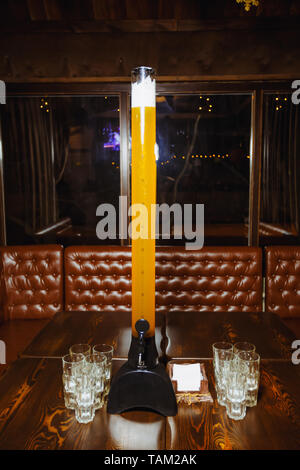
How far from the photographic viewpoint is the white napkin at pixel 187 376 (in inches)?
47.8

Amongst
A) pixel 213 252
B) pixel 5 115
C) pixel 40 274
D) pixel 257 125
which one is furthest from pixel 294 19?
pixel 40 274

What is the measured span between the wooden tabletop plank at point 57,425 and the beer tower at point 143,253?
0.14 feet

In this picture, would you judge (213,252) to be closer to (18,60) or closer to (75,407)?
(75,407)

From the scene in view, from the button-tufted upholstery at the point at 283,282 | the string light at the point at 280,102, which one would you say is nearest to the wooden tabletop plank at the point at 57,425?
the button-tufted upholstery at the point at 283,282

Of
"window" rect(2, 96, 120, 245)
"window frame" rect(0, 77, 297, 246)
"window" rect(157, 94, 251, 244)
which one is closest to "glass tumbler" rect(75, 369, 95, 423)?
"window frame" rect(0, 77, 297, 246)

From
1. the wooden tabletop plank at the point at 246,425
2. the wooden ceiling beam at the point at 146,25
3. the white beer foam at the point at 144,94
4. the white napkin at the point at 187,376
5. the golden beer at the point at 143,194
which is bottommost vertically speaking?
the wooden tabletop plank at the point at 246,425

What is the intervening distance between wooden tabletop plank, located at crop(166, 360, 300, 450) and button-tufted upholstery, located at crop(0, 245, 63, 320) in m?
1.85

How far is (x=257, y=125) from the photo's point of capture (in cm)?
323

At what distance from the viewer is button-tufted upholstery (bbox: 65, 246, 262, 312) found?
9.48 ft

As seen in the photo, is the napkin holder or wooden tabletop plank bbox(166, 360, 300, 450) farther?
the napkin holder

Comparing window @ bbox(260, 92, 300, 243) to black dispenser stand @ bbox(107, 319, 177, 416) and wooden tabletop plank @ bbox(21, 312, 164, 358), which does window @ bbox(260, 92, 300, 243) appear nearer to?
wooden tabletop plank @ bbox(21, 312, 164, 358)

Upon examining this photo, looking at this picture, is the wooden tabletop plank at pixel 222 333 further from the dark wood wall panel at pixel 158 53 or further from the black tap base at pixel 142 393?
the dark wood wall panel at pixel 158 53

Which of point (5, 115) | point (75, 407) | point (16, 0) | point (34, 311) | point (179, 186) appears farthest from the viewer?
point (179, 186)

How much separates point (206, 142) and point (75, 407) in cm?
331
